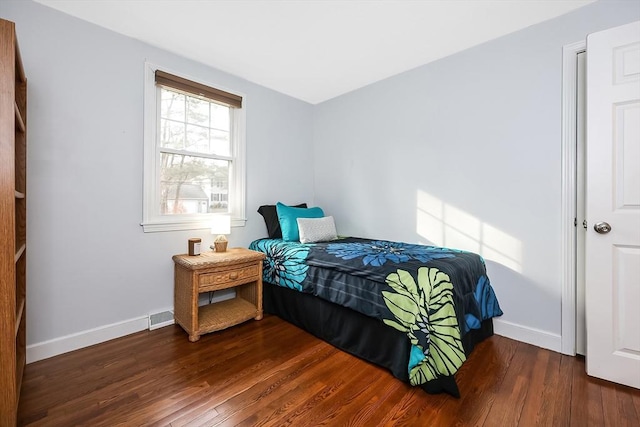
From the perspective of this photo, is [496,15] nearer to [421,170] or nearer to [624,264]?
[421,170]

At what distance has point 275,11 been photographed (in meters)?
1.96

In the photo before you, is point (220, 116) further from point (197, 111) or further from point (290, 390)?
point (290, 390)

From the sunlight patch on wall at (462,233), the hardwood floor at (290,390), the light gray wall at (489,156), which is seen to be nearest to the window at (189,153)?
the hardwood floor at (290,390)

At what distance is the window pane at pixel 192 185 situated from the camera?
8.36 feet

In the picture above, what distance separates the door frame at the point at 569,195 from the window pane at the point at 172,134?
3.15 metres

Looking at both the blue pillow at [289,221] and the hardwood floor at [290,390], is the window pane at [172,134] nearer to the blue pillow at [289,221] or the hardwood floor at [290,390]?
the blue pillow at [289,221]

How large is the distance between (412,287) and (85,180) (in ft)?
8.06

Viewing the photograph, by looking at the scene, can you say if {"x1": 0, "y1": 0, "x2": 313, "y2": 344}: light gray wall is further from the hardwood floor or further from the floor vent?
the hardwood floor

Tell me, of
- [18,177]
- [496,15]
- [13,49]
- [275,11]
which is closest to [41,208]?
[18,177]

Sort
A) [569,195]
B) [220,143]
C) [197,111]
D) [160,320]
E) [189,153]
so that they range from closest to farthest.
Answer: [569,195] → [160,320] → [189,153] → [197,111] → [220,143]

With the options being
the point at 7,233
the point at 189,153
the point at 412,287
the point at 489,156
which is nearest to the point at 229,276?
the point at 189,153


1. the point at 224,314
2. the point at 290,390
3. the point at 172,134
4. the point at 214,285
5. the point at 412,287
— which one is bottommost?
the point at 290,390

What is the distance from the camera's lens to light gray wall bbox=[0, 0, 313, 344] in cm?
189

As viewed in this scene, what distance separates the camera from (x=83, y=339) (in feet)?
6.70
